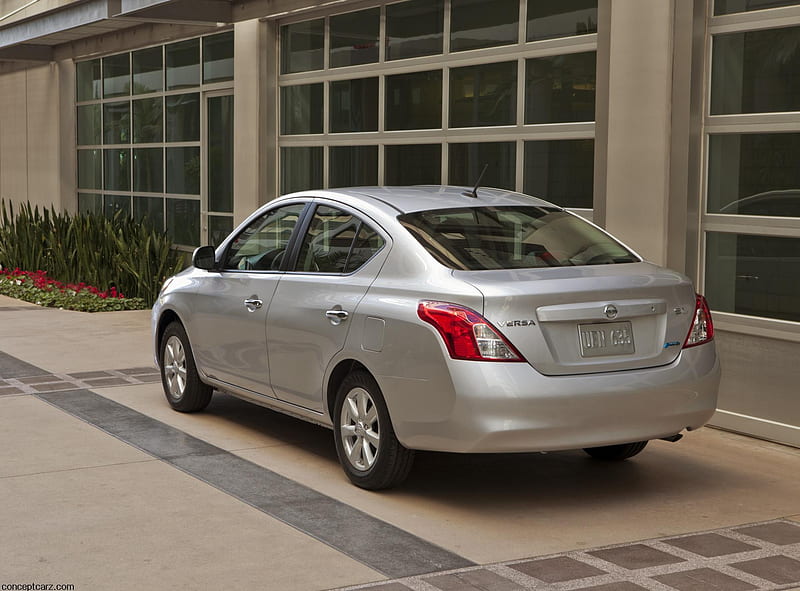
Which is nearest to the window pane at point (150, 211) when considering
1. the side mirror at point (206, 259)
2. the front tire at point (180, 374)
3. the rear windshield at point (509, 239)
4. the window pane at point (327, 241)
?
the front tire at point (180, 374)

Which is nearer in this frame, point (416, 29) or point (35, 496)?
point (35, 496)

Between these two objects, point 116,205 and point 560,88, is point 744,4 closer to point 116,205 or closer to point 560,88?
point 560,88

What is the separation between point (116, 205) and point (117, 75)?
2026mm

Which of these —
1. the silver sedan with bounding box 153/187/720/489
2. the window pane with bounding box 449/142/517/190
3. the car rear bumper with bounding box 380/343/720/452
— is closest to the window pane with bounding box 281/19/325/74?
the window pane with bounding box 449/142/517/190

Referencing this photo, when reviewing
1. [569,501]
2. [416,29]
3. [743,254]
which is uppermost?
[416,29]

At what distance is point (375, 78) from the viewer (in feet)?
40.9

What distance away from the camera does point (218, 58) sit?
15.8m

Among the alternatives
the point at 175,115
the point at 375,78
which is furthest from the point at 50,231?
the point at 375,78

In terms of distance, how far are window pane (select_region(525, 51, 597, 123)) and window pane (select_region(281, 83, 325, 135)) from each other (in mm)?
3741

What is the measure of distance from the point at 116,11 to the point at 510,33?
7578 mm

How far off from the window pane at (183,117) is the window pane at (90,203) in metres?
3.06

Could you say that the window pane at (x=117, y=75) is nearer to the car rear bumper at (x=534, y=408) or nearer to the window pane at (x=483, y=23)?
the window pane at (x=483, y=23)

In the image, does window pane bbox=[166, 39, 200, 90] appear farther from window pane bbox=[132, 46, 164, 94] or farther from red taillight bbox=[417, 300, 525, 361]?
red taillight bbox=[417, 300, 525, 361]

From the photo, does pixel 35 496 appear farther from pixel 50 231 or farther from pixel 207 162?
pixel 50 231
